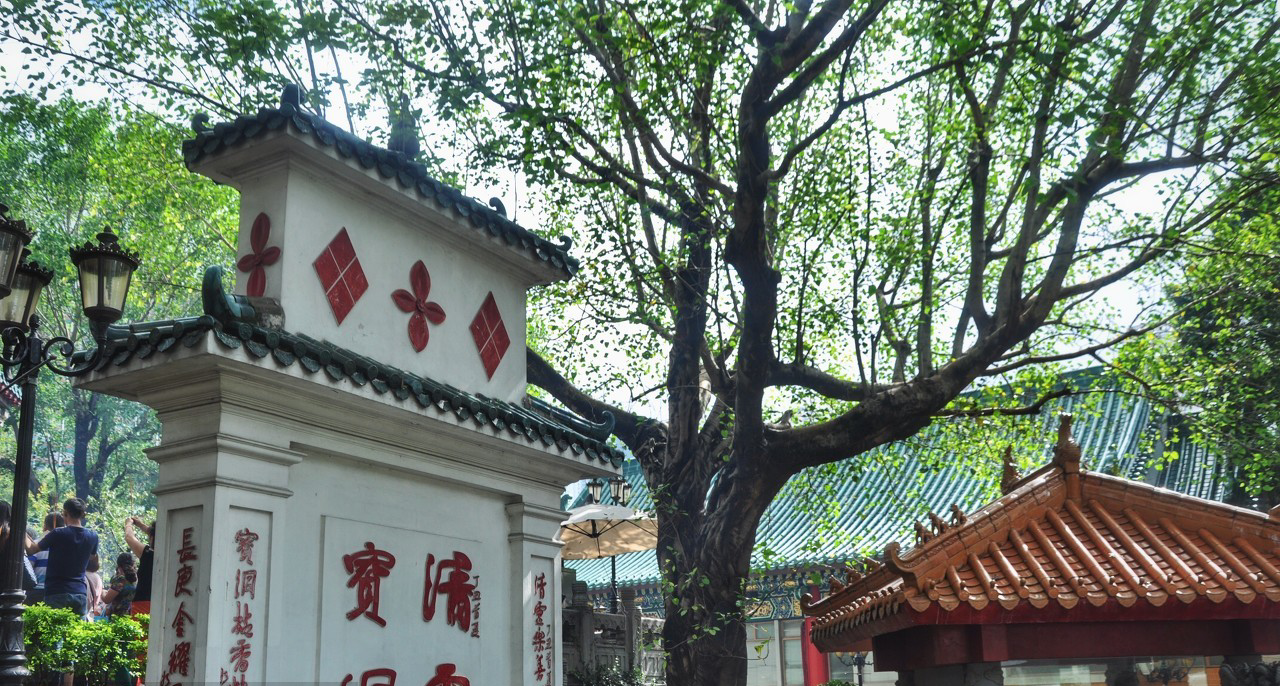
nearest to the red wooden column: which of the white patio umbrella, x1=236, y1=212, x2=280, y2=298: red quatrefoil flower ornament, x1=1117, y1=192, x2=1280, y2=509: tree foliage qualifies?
the white patio umbrella

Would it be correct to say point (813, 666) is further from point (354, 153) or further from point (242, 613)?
point (242, 613)

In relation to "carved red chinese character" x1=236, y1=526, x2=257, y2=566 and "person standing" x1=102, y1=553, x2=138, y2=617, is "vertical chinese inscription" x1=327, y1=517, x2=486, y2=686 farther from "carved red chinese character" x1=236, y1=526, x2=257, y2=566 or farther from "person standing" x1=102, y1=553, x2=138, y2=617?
"person standing" x1=102, y1=553, x2=138, y2=617

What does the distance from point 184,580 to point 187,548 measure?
130 mm

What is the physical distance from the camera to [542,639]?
6348 millimetres

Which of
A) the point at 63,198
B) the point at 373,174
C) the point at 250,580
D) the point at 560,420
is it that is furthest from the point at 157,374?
the point at 63,198

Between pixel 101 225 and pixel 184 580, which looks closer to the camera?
pixel 184 580

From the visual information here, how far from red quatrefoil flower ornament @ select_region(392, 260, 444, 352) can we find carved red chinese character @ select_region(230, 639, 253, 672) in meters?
1.97

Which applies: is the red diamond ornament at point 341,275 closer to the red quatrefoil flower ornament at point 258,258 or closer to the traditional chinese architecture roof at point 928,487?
the red quatrefoil flower ornament at point 258,258

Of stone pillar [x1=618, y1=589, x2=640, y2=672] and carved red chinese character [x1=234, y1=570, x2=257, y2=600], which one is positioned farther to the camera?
stone pillar [x1=618, y1=589, x2=640, y2=672]

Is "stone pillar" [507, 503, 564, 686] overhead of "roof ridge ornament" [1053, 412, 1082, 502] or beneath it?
beneath

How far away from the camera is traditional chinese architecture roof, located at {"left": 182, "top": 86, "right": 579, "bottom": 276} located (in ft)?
16.9

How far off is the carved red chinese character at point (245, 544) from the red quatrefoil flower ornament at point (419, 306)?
5.40ft

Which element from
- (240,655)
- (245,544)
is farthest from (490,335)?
(240,655)

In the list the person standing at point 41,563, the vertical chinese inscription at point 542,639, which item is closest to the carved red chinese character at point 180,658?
the vertical chinese inscription at point 542,639
